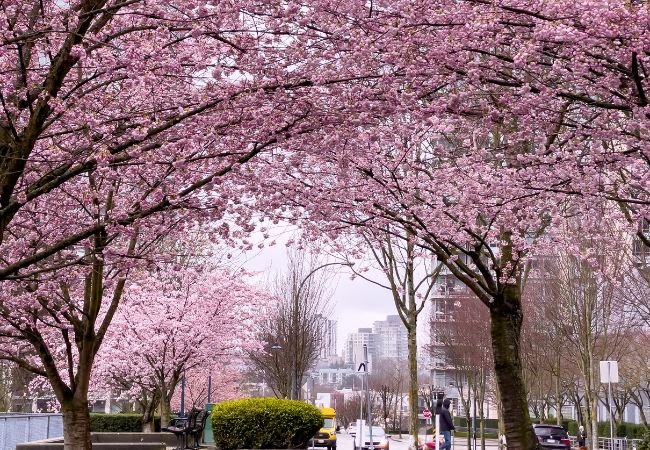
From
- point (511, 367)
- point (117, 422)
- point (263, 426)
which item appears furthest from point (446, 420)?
point (117, 422)

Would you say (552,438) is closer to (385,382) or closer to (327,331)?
(327,331)

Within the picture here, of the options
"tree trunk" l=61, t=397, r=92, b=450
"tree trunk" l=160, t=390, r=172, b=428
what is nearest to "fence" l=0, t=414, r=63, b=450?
"tree trunk" l=160, t=390, r=172, b=428

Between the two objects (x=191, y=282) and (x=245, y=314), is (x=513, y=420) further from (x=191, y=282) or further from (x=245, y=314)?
(x=245, y=314)

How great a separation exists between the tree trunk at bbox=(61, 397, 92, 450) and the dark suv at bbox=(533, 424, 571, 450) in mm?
21219

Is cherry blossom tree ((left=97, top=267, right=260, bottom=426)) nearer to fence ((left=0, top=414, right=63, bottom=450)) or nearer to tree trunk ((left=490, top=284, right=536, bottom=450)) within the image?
fence ((left=0, top=414, right=63, bottom=450))

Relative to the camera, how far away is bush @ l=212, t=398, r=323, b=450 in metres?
19.0

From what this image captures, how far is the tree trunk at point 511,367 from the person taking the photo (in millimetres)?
12773

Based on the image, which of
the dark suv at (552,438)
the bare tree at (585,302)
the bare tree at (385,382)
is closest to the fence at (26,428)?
the dark suv at (552,438)

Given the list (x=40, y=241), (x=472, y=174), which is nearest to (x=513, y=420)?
(x=472, y=174)

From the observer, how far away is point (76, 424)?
13.6 metres

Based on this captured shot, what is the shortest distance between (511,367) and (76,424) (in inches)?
281

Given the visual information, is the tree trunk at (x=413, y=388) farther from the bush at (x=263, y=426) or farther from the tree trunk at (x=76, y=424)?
the tree trunk at (x=76, y=424)

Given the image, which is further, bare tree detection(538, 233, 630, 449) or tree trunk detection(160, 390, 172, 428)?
bare tree detection(538, 233, 630, 449)

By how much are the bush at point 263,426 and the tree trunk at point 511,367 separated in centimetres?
701
